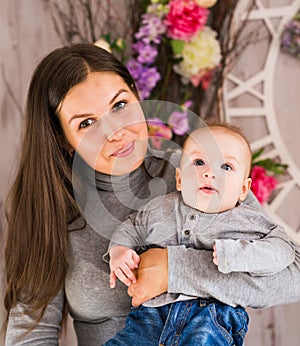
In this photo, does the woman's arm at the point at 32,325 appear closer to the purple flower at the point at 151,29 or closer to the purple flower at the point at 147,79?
the purple flower at the point at 147,79

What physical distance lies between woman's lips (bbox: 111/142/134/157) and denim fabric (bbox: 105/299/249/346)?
0.32 m

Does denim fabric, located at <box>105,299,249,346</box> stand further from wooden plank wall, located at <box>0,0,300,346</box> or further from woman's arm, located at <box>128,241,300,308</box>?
wooden plank wall, located at <box>0,0,300,346</box>

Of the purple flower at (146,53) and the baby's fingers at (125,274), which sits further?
the purple flower at (146,53)

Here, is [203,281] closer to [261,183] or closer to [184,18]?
[261,183]

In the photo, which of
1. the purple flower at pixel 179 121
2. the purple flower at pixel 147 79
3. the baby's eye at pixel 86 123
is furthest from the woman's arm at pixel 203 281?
the purple flower at pixel 147 79

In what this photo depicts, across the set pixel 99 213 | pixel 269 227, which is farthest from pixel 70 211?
pixel 269 227

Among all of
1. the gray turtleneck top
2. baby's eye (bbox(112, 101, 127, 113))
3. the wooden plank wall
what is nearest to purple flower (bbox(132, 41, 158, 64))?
Result: the wooden plank wall

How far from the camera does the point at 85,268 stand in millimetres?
1499

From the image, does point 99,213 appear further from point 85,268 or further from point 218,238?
point 218,238

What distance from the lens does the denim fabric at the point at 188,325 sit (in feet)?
4.00

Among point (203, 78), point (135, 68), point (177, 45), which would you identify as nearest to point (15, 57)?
point (135, 68)

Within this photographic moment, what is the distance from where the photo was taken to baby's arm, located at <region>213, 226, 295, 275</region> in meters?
1.19

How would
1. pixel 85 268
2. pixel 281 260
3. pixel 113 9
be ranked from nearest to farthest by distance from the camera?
pixel 281 260
pixel 85 268
pixel 113 9

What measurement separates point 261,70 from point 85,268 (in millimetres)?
1173
